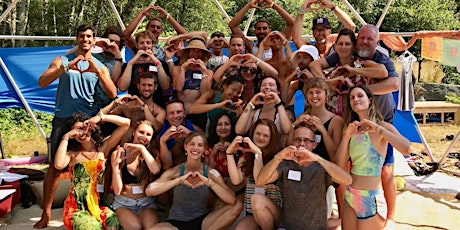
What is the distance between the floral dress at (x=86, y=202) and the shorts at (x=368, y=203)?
202 cm

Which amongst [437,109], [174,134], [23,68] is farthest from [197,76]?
[437,109]

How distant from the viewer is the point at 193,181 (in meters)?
4.21

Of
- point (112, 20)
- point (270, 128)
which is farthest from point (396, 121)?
point (112, 20)

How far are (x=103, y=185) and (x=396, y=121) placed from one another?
15.5 ft

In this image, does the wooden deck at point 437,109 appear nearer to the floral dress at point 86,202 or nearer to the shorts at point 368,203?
the shorts at point 368,203

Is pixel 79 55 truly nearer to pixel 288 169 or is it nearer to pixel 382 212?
pixel 288 169

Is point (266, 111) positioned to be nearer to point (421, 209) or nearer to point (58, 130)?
point (58, 130)

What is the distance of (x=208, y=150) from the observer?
446cm

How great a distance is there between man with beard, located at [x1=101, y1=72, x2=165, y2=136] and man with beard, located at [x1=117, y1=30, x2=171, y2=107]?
0.16 metres

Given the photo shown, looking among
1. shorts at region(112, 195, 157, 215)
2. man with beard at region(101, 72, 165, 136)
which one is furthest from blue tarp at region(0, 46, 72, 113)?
shorts at region(112, 195, 157, 215)

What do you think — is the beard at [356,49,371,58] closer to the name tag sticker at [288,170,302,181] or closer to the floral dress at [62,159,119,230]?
the name tag sticker at [288,170,302,181]

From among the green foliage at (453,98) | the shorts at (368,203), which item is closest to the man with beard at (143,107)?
the shorts at (368,203)

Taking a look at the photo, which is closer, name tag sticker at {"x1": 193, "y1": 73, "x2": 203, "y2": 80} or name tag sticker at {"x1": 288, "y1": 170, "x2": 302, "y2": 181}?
name tag sticker at {"x1": 288, "y1": 170, "x2": 302, "y2": 181}

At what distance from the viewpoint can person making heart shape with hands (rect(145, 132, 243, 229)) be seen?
Answer: 418cm
